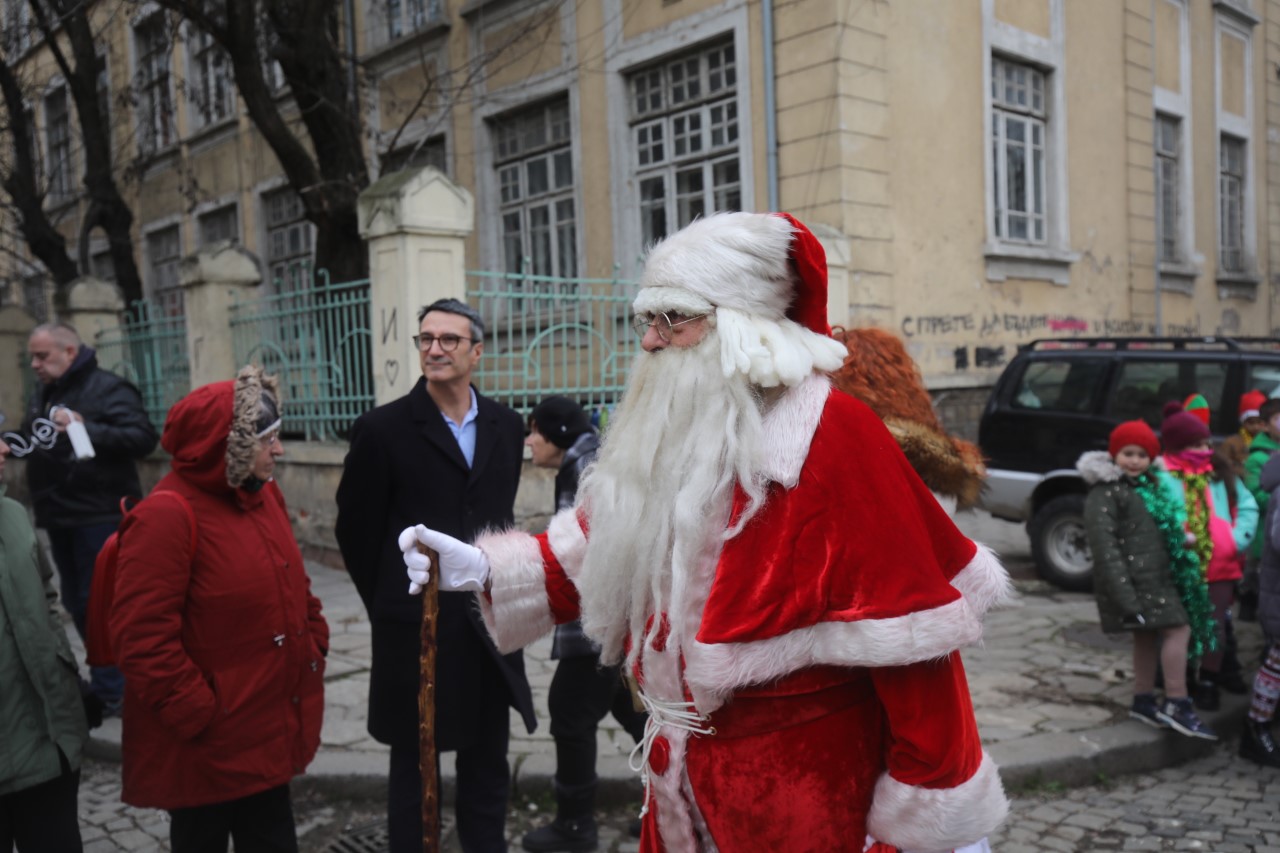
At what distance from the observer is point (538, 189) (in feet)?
41.7

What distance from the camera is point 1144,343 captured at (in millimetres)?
8312

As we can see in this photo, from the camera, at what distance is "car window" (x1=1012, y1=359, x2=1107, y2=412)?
822cm

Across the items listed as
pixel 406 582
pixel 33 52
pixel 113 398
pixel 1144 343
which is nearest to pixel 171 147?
pixel 33 52

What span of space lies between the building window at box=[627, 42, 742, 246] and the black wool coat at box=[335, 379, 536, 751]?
7606 millimetres

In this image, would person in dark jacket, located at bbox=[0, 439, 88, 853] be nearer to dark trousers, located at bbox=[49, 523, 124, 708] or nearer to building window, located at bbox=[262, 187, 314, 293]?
dark trousers, located at bbox=[49, 523, 124, 708]

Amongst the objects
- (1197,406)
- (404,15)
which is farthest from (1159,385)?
(404,15)

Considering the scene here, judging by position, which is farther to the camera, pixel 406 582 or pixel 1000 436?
pixel 1000 436

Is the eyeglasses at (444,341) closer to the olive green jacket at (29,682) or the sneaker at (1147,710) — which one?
the olive green jacket at (29,682)

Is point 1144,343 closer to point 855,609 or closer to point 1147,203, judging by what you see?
point 1147,203

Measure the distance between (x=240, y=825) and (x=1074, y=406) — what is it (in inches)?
274

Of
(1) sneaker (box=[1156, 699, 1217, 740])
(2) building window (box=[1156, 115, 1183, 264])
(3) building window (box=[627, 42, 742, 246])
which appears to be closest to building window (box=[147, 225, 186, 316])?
(3) building window (box=[627, 42, 742, 246])

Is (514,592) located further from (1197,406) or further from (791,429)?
(1197,406)

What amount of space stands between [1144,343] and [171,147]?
1606cm

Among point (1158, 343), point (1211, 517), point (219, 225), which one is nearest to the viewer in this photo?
point (1211, 517)
